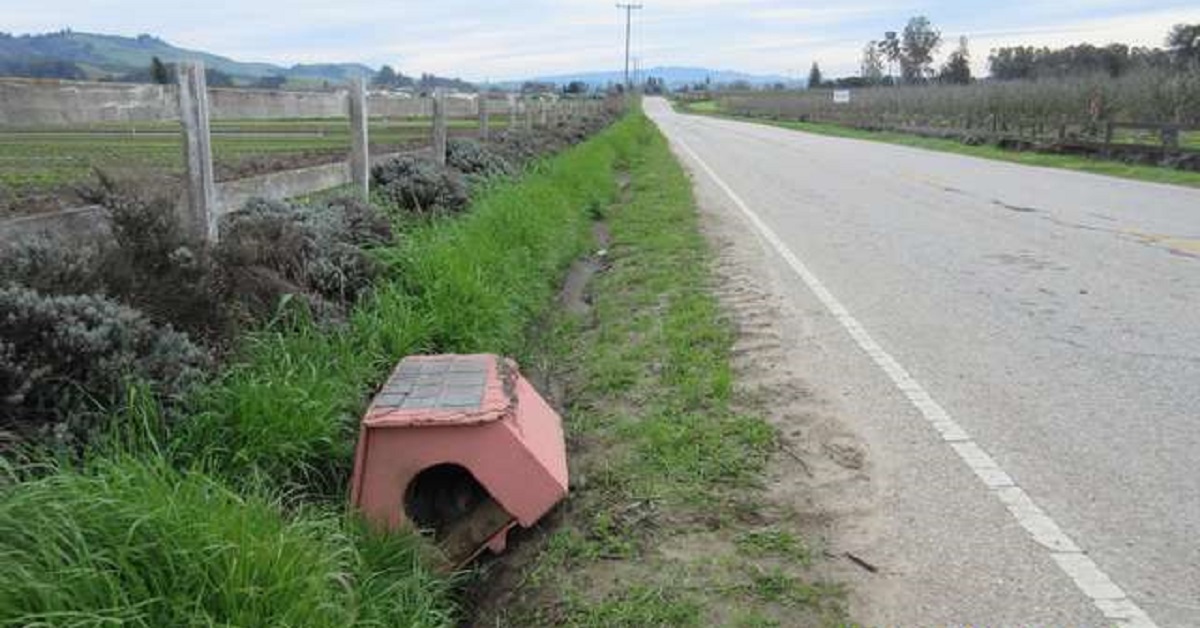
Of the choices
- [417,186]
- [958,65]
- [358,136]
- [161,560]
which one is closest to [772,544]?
[161,560]

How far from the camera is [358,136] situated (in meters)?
8.12

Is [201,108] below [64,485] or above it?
above

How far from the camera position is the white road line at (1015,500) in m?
3.34

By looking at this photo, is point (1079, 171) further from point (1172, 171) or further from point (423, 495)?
point (423, 495)

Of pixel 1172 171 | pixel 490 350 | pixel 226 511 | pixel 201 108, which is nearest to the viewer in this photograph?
pixel 226 511

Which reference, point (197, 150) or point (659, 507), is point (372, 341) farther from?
point (659, 507)

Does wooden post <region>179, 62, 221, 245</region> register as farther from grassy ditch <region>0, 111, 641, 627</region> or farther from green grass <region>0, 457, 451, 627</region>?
green grass <region>0, 457, 451, 627</region>

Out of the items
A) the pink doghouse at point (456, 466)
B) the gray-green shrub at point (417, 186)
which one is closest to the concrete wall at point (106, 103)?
the pink doghouse at point (456, 466)

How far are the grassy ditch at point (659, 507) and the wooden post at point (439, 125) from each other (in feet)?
15.7

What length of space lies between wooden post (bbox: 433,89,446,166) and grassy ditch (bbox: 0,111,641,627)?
5.34 m

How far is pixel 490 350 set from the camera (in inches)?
247

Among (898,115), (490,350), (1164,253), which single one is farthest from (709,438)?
(898,115)

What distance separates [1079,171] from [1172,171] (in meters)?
1.77

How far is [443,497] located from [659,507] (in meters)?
0.96
